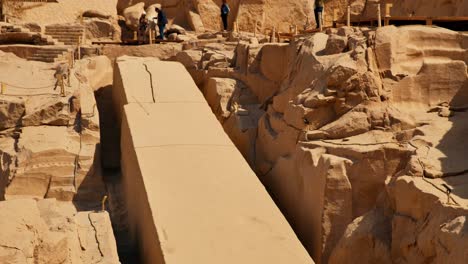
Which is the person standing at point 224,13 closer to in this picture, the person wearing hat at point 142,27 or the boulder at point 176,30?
the boulder at point 176,30

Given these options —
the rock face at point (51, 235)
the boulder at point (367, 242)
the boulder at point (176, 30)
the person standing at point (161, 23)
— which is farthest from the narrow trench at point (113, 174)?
the boulder at point (176, 30)

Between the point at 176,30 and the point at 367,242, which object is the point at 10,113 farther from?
the point at 176,30

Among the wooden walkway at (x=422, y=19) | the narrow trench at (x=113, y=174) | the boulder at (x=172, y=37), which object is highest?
the wooden walkway at (x=422, y=19)

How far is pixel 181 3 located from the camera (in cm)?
2030

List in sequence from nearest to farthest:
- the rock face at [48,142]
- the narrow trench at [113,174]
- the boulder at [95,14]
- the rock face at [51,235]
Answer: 1. the rock face at [51,235]
2. the narrow trench at [113,174]
3. the rock face at [48,142]
4. the boulder at [95,14]

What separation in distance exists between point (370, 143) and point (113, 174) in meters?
4.50

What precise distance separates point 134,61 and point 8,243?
26.4ft

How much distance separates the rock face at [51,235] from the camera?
25.6 feet

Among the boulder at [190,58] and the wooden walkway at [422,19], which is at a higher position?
the wooden walkway at [422,19]

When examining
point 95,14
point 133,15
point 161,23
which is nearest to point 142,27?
point 161,23

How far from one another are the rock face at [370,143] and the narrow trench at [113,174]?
76.8 inches

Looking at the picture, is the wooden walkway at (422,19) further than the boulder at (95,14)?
No

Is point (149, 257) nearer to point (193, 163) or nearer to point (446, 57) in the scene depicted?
point (193, 163)

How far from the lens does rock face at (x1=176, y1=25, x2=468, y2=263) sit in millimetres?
9633
